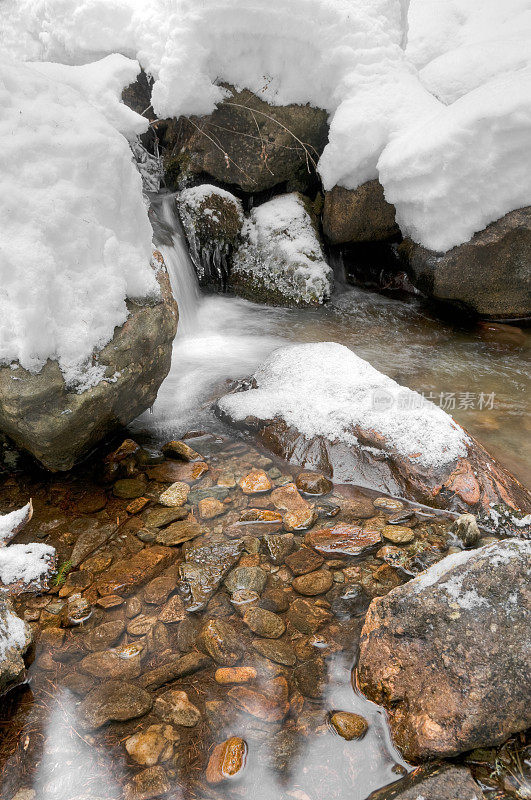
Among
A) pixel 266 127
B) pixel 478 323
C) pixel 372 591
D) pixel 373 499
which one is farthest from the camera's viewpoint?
pixel 266 127

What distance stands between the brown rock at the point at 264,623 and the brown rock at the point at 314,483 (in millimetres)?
903

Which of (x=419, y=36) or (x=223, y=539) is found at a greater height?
(x=419, y=36)

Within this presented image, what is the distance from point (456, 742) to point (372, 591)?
2.64 feet

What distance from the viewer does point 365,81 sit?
19.1ft

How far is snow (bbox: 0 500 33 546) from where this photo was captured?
251 cm

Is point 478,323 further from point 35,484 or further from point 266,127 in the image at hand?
point 35,484

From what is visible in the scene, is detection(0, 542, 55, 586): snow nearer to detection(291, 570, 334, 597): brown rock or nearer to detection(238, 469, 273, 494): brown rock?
detection(238, 469, 273, 494): brown rock

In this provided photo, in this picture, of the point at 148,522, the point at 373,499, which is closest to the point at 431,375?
the point at 373,499

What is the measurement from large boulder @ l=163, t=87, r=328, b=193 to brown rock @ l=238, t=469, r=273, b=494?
4.69 meters

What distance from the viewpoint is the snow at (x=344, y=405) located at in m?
2.97

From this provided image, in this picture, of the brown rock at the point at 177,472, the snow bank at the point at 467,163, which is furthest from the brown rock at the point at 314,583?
the snow bank at the point at 467,163

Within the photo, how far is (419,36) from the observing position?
787 centimetres

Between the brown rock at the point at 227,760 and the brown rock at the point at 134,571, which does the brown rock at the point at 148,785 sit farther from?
the brown rock at the point at 134,571

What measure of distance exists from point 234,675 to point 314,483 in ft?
4.24
